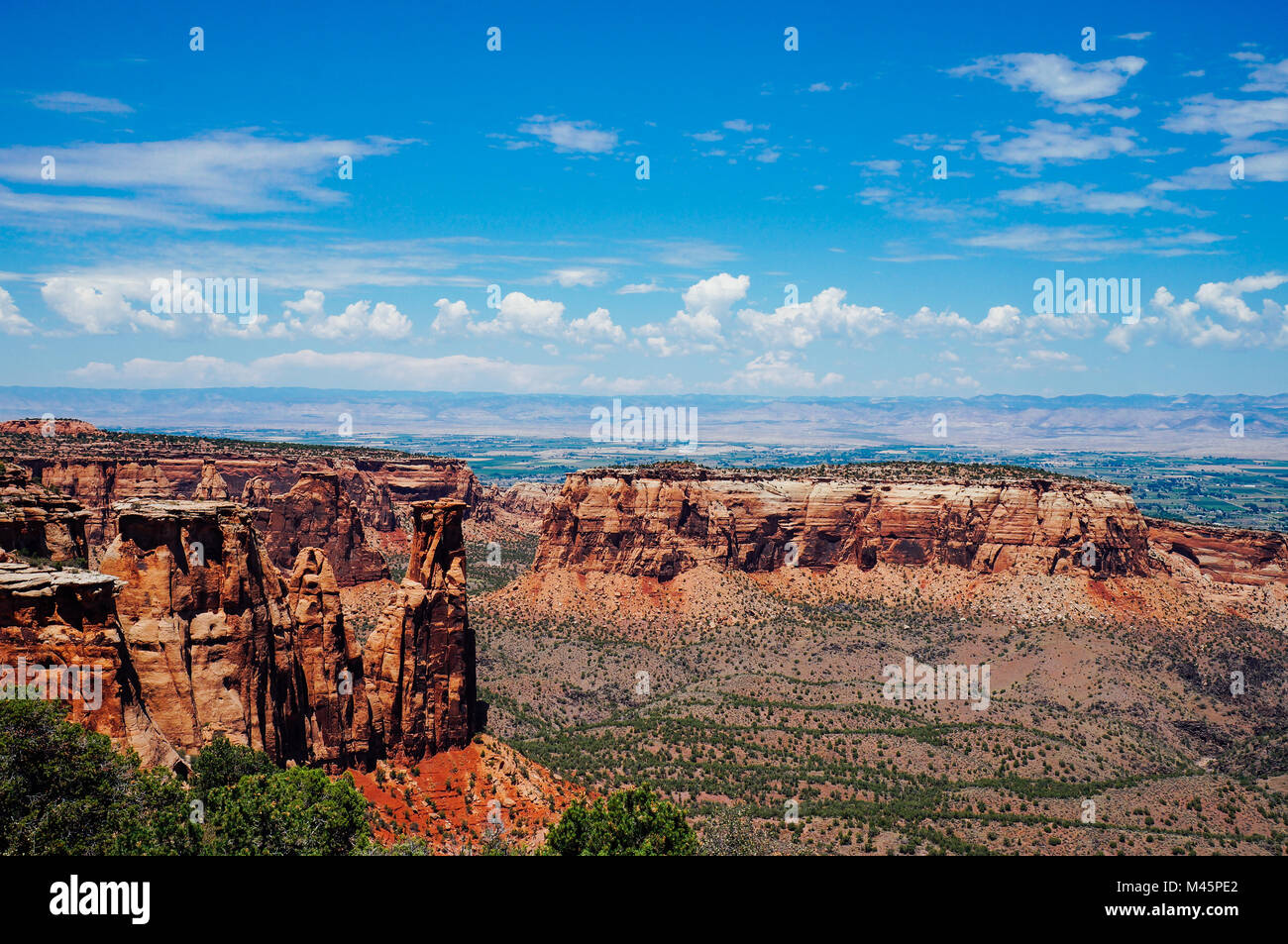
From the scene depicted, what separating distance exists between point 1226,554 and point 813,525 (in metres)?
46.5

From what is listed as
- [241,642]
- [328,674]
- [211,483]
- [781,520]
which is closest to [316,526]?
[211,483]

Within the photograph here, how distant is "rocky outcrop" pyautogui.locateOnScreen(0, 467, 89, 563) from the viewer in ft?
126

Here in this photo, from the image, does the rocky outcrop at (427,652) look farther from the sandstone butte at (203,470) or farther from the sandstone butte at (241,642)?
the sandstone butte at (203,470)

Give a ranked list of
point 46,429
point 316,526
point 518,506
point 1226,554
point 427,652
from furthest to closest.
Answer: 1. point 518,506
2. point 46,429
3. point 1226,554
4. point 316,526
5. point 427,652

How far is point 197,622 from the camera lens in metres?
35.5

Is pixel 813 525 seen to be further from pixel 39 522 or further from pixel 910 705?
pixel 39 522

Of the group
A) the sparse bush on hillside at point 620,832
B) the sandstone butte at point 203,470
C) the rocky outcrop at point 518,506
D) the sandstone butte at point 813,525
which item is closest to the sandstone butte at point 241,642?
the sparse bush on hillside at point 620,832

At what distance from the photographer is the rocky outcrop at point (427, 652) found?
45812 millimetres

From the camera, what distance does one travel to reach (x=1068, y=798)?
54.2 metres

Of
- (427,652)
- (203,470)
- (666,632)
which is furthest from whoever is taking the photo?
(203,470)

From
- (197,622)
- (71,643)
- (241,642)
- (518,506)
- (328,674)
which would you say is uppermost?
(71,643)

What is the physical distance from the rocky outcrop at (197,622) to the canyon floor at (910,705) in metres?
24.9

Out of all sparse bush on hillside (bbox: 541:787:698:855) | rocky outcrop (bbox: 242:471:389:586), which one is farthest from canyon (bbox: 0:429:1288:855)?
sparse bush on hillside (bbox: 541:787:698:855)

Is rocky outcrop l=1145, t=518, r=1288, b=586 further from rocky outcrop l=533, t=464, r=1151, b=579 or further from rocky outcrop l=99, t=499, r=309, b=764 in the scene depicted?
rocky outcrop l=99, t=499, r=309, b=764
